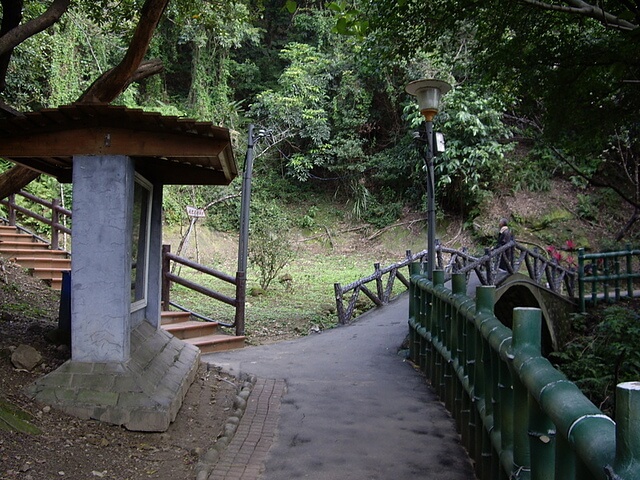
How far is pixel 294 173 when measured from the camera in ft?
89.0

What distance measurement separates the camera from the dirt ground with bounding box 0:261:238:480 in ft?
13.9

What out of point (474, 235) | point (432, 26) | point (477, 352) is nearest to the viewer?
point (477, 352)

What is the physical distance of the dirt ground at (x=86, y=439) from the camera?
4246 mm

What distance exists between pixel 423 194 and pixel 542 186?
189 inches

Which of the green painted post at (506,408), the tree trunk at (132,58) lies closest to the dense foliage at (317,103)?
the tree trunk at (132,58)

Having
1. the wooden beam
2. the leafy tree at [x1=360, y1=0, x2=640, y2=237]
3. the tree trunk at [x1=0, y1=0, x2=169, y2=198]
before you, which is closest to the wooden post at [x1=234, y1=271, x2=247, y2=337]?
the tree trunk at [x1=0, y1=0, x2=169, y2=198]

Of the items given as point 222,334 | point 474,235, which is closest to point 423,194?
point 474,235

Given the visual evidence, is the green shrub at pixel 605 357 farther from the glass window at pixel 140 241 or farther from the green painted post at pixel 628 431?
the green painted post at pixel 628 431

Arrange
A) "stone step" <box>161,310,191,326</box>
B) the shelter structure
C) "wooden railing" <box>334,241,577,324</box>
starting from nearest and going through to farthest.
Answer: the shelter structure → "stone step" <box>161,310,191,326</box> → "wooden railing" <box>334,241,577,324</box>

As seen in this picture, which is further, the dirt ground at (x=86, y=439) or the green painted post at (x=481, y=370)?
the dirt ground at (x=86, y=439)

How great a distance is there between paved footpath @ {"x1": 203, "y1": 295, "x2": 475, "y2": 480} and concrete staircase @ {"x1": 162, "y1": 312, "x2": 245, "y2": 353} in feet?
1.06

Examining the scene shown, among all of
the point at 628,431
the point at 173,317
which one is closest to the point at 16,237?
the point at 173,317

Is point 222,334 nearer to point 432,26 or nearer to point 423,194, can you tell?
point 432,26

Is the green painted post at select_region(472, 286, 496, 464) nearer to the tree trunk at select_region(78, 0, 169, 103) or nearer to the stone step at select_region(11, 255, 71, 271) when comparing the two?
the tree trunk at select_region(78, 0, 169, 103)
